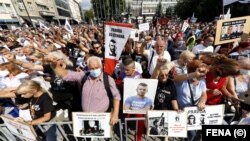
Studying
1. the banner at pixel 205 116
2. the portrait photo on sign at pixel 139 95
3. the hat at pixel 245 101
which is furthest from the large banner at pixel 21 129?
the hat at pixel 245 101

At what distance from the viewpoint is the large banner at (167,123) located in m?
3.72

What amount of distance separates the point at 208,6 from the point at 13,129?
5917 cm

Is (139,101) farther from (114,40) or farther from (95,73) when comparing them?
(114,40)

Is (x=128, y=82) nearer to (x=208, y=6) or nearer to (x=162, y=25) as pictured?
(x=162, y=25)

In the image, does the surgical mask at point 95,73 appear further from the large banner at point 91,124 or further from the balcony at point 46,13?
the balcony at point 46,13

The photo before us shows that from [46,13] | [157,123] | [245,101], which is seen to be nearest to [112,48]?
[157,123]

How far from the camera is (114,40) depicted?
13.6 feet

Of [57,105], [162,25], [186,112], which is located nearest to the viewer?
[186,112]

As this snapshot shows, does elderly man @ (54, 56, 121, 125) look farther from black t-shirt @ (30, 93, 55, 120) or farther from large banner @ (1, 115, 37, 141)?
large banner @ (1, 115, 37, 141)

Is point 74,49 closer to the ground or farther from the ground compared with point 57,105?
farther from the ground

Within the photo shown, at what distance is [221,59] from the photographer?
4.12 metres

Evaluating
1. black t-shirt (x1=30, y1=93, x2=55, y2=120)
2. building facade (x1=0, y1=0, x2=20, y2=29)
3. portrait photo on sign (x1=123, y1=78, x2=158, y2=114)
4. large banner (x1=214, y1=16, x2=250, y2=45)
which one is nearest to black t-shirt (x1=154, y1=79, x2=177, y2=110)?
portrait photo on sign (x1=123, y1=78, x2=158, y2=114)

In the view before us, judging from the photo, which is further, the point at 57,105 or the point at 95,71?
the point at 57,105

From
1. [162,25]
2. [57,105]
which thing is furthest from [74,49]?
[162,25]
